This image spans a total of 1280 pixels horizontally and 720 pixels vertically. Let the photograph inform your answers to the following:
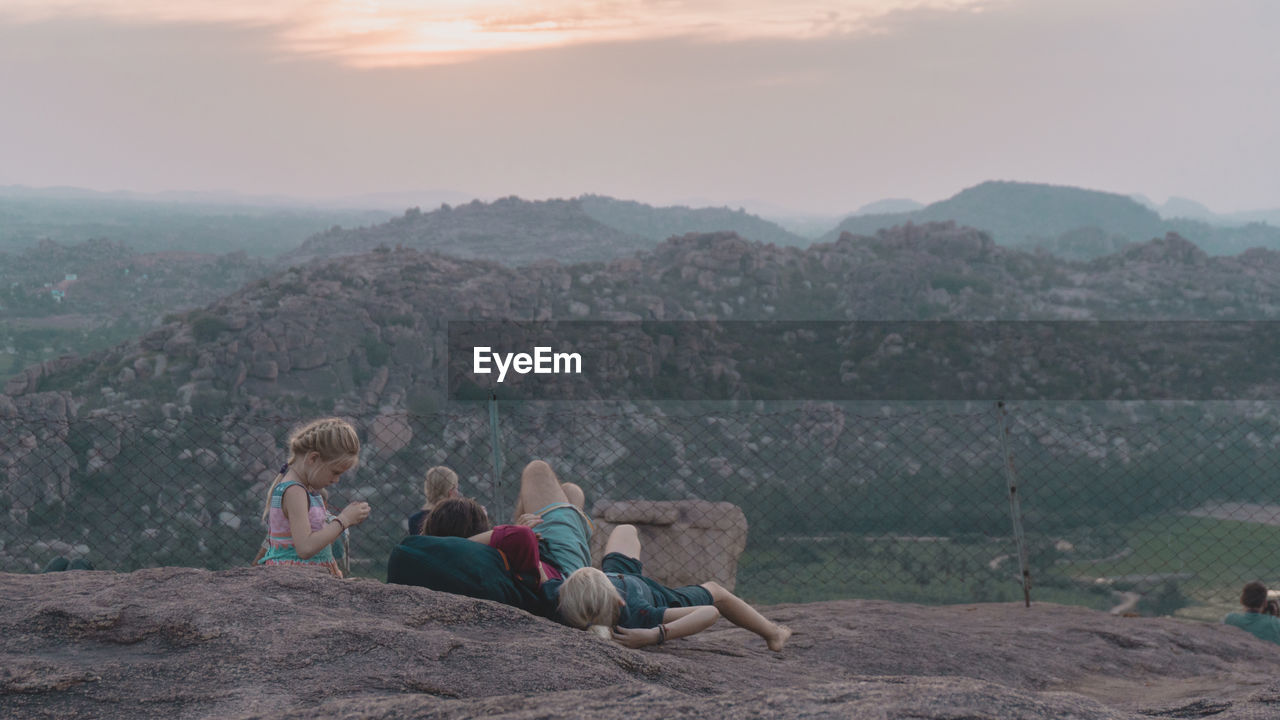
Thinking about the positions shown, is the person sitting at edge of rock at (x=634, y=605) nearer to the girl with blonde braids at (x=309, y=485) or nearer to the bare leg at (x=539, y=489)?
the bare leg at (x=539, y=489)

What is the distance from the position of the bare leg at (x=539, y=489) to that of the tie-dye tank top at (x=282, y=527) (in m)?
0.97

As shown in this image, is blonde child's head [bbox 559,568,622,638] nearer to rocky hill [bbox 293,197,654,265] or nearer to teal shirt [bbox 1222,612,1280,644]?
teal shirt [bbox 1222,612,1280,644]

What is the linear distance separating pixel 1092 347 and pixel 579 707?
3944 centimetres

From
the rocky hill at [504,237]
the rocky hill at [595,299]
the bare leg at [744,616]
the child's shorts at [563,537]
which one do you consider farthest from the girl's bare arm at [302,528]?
the rocky hill at [504,237]

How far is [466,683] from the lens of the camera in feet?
10.2

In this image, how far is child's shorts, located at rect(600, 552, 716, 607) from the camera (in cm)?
457

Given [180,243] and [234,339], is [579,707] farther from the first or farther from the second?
[180,243]

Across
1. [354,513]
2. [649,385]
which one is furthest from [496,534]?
[649,385]

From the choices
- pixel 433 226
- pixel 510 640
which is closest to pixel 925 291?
pixel 433 226

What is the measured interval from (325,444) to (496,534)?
830 mm

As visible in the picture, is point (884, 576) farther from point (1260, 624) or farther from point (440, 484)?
point (440, 484)

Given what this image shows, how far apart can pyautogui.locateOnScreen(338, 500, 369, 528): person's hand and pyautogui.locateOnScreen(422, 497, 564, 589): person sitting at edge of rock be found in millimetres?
283

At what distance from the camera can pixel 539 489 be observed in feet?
16.8

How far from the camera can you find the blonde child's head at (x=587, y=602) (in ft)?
13.7
